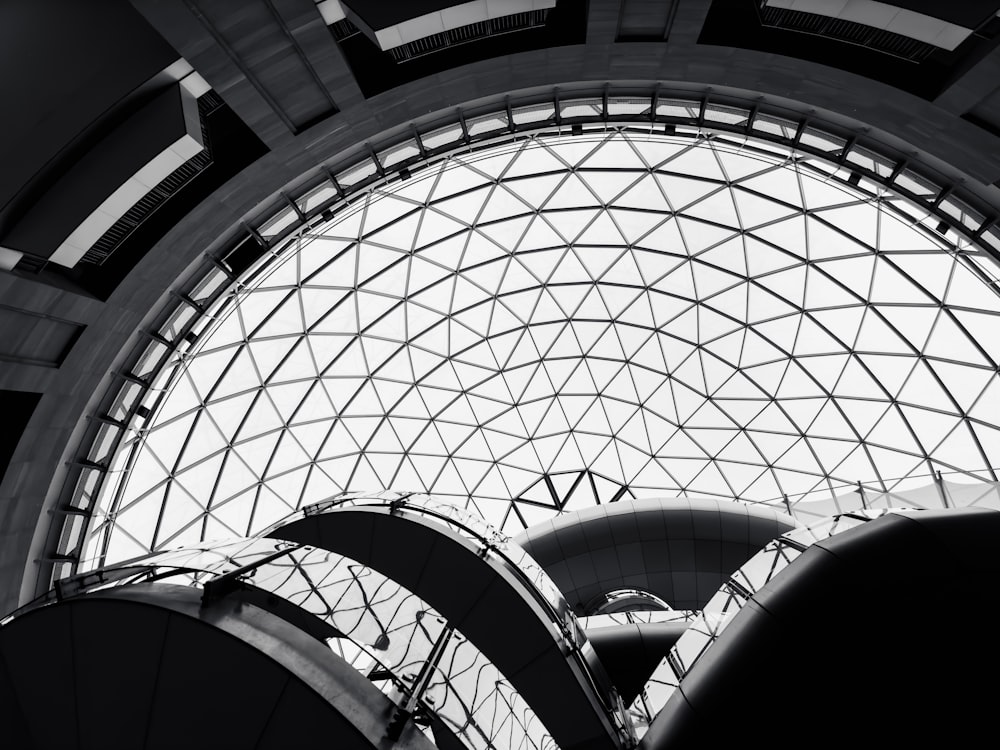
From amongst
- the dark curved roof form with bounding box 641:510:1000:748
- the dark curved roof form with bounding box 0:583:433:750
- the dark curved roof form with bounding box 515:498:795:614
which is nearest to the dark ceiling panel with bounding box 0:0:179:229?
the dark curved roof form with bounding box 0:583:433:750

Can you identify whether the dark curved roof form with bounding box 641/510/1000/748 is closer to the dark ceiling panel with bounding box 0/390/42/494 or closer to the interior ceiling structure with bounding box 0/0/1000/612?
the interior ceiling structure with bounding box 0/0/1000/612

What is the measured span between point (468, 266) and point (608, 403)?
13959 mm

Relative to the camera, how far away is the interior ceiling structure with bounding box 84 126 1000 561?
25.2m

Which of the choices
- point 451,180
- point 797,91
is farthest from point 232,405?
point 797,91

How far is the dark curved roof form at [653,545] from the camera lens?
3228 centimetres

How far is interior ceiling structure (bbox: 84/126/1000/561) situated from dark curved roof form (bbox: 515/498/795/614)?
15.6ft

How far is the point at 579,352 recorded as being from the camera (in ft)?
118

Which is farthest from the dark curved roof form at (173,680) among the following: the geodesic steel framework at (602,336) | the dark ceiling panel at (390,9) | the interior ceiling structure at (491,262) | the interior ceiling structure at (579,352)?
the interior ceiling structure at (579,352)

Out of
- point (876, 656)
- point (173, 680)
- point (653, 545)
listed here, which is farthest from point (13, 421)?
point (653, 545)

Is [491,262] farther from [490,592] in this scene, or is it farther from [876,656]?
[876,656]

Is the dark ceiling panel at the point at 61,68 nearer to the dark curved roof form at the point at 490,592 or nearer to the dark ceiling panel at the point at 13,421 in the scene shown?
the dark ceiling panel at the point at 13,421

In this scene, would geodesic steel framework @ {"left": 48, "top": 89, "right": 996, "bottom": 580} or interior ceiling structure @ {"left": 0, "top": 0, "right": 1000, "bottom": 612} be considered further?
geodesic steel framework @ {"left": 48, "top": 89, "right": 996, "bottom": 580}

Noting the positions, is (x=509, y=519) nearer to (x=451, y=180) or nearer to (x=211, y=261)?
(x=451, y=180)

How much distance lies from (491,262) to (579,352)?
30.2 feet
